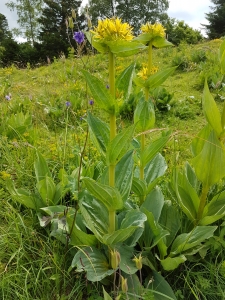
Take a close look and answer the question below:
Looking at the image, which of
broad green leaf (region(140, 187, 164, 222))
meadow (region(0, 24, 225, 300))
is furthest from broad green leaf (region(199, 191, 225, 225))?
broad green leaf (region(140, 187, 164, 222))

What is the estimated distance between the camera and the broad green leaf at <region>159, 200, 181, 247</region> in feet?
5.04

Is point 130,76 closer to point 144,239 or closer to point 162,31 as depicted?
point 162,31

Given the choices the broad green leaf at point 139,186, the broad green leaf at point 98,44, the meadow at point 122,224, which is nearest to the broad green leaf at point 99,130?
the meadow at point 122,224

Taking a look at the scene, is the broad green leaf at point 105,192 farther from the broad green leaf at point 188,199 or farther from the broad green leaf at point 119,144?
the broad green leaf at point 188,199

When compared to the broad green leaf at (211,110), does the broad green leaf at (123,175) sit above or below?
below

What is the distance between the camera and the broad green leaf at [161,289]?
1295 mm

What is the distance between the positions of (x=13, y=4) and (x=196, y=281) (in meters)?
36.6

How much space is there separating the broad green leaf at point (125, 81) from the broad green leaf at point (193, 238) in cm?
71

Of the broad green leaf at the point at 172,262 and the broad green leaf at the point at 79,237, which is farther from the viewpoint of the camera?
the broad green leaf at the point at 79,237

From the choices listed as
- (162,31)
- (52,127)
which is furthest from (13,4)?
(162,31)

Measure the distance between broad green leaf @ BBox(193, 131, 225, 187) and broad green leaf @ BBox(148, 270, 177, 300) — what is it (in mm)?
513

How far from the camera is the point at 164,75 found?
1459mm

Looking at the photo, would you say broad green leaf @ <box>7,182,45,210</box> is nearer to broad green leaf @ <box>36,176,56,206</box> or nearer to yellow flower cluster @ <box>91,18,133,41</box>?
broad green leaf @ <box>36,176,56,206</box>

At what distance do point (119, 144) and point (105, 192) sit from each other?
20 centimetres
